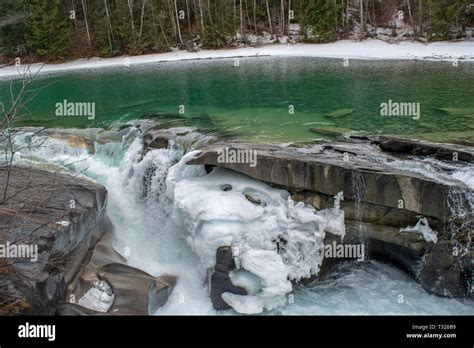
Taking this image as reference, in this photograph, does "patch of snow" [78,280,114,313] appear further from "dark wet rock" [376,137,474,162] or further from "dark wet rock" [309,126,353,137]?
"dark wet rock" [309,126,353,137]

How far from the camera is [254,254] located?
354 inches

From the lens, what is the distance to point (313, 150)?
1101cm

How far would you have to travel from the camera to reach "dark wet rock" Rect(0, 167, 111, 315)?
673 centimetres

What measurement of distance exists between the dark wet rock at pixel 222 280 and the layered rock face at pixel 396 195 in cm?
207

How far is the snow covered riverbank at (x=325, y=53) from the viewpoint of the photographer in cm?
3166

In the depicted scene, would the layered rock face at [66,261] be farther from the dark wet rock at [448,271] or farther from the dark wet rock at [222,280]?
the dark wet rock at [448,271]

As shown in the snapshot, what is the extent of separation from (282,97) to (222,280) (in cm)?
1352

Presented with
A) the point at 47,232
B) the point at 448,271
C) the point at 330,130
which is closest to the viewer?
the point at 47,232

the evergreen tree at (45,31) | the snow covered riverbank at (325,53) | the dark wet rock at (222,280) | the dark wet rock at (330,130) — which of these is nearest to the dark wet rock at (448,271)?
the dark wet rock at (222,280)

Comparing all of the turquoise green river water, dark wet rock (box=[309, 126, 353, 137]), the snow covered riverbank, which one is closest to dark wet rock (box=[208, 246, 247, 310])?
the turquoise green river water

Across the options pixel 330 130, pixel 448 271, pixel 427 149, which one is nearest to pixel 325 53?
pixel 330 130

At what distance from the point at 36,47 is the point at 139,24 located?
10.8 metres

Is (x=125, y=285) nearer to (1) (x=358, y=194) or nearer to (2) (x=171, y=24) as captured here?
(1) (x=358, y=194)
